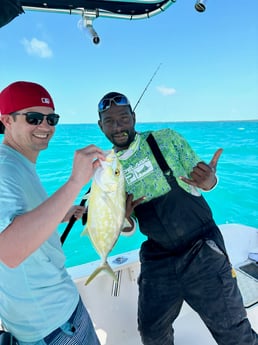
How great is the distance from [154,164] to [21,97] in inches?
40.4

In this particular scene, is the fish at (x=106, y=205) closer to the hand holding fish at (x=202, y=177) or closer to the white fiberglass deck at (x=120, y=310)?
the hand holding fish at (x=202, y=177)

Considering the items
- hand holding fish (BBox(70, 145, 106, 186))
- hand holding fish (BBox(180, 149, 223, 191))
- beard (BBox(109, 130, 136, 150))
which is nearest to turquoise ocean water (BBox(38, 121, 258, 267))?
beard (BBox(109, 130, 136, 150))

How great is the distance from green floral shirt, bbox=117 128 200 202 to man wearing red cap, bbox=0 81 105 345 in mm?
791

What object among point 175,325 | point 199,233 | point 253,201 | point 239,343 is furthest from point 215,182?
point 253,201

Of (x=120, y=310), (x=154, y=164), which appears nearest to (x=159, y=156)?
(x=154, y=164)

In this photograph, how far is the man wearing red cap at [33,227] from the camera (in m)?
0.87

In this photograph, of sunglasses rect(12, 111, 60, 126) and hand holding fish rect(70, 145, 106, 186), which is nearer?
hand holding fish rect(70, 145, 106, 186)

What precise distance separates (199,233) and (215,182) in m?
0.36

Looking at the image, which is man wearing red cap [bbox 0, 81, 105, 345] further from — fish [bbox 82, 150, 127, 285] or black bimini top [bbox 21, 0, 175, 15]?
black bimini top [bbox 21, 0, 175, 15]

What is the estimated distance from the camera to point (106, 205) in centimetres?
138

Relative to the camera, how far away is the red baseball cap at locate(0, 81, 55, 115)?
1202 mm

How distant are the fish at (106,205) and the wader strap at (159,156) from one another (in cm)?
57

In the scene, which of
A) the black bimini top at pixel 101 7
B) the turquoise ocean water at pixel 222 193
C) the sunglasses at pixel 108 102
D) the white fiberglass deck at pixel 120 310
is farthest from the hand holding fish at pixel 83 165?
the turquoise ocean water at pixel 222 193

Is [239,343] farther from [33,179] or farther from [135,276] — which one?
[33,179]
